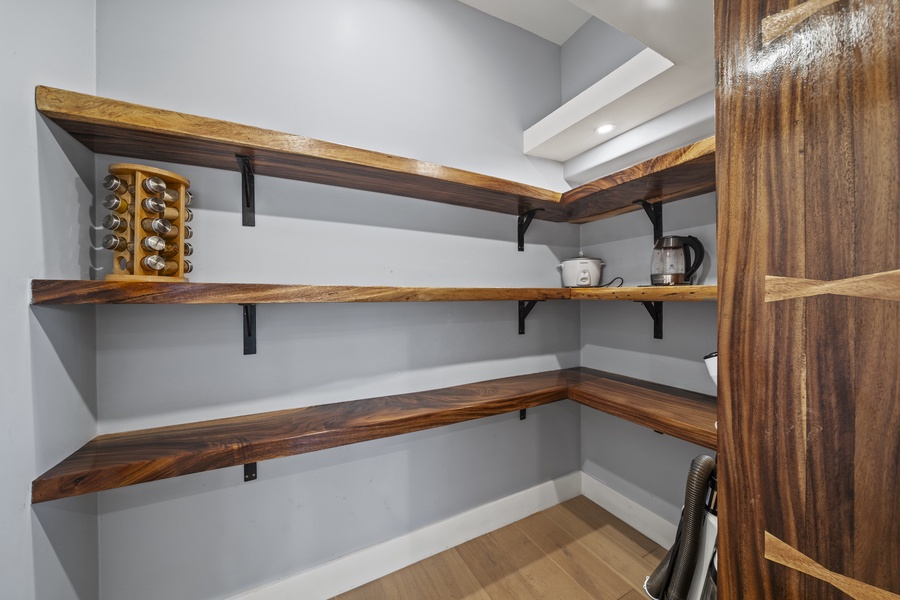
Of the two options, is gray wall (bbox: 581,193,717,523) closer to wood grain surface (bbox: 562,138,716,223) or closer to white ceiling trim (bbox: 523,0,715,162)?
wood grain surface (bbox: 562,138,716,223)

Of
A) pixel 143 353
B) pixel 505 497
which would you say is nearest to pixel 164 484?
pixel 143 353

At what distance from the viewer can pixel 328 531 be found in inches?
52.7

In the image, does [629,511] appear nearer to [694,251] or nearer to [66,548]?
[694,251]

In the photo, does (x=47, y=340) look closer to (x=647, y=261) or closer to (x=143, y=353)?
(x=143, y=353)

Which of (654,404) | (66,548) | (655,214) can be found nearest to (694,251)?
(655,214)

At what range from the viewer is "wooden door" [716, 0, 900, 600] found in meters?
0.40

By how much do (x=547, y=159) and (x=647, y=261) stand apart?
0.77 meters

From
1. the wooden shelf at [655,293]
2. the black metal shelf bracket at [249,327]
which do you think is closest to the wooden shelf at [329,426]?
the black metal shelf bracket at [249,327]

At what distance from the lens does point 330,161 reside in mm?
1111

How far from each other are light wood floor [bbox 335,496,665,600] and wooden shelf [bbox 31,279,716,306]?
1145 mm

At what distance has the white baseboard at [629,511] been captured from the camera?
1534 millimetres

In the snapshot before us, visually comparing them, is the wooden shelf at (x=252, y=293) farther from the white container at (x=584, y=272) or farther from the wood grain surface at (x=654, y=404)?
the wood grain surface at (x=654, y=404)

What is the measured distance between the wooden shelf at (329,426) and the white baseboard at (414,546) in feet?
2.06

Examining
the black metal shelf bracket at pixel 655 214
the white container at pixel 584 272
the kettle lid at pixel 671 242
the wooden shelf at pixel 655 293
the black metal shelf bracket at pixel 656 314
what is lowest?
the black metal shelf bracket at pixel 656 314
